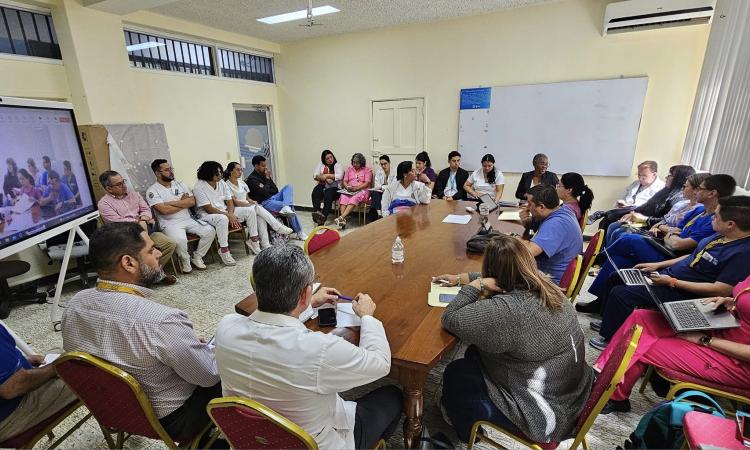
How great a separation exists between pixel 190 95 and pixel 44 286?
118 inches

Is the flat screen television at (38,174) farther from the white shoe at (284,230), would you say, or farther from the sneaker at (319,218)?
the sneaker at (319,218)

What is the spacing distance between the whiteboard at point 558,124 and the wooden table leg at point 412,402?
14.7 feet

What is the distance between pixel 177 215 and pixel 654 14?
5903 mm

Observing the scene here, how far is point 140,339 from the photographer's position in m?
1.17

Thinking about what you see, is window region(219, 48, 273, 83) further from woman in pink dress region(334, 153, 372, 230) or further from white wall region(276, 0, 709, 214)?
woman in pink dress region(334, 153, 372, 230)

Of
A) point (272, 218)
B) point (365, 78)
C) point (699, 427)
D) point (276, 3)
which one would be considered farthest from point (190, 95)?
point (699, 427)

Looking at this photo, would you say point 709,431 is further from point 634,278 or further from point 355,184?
point 355,184

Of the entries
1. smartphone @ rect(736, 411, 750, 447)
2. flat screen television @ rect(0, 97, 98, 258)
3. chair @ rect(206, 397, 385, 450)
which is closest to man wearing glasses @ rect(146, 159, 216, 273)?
flat screen television @ rect(0, 97, 98, 258)

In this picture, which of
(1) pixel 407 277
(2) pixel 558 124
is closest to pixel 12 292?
(1) pixel 407 277

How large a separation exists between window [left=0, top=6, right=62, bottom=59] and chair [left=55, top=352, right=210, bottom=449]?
4094 mm

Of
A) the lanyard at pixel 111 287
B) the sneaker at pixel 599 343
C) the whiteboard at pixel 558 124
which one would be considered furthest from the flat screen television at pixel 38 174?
the whiteboard at pixel 558 124

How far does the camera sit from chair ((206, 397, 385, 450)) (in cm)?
92

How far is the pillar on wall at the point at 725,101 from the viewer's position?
110 inches

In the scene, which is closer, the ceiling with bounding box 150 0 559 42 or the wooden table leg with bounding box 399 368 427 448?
the wooden table leg with bounding box 399 368 427 448
